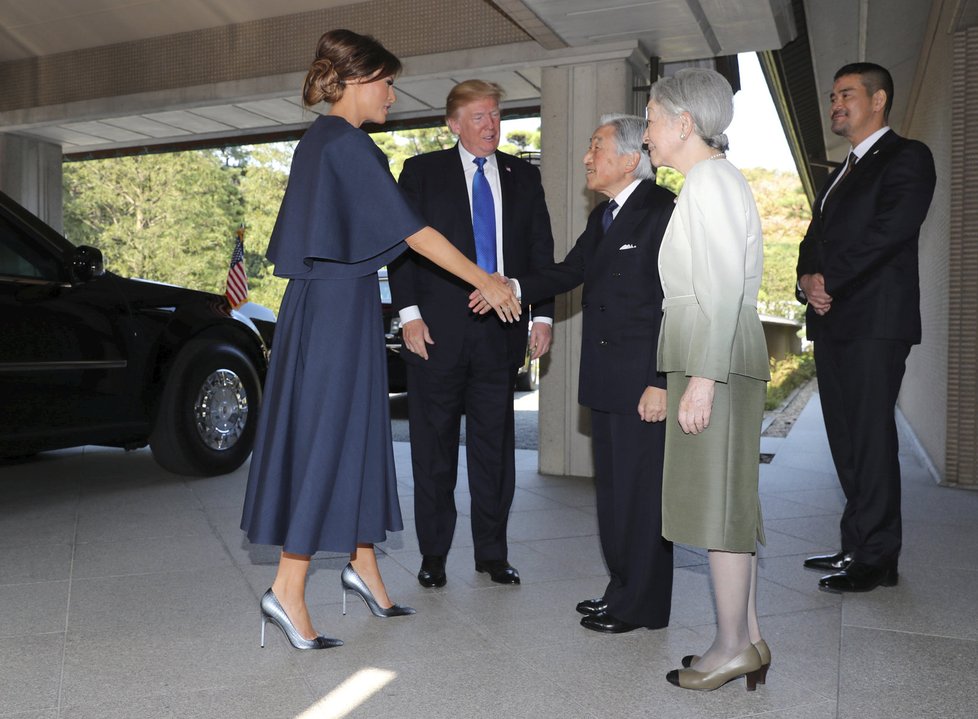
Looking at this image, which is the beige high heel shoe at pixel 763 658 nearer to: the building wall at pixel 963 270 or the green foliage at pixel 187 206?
the building wall at pixel 963 270

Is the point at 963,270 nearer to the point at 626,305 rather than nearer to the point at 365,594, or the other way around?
the point at 626,305

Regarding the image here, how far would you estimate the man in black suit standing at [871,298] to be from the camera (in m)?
3.72

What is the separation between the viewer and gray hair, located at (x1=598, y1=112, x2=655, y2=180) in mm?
3162

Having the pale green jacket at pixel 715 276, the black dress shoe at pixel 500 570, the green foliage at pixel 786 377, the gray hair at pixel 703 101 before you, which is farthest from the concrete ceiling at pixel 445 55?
the green foliage at pixel 786 377

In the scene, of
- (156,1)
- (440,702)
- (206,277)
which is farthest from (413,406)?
(206,277)

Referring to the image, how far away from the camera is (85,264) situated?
5.08 m

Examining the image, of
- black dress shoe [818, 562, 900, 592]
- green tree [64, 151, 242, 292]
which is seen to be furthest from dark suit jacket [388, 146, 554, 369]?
green tree [64, 151, 242, 292]

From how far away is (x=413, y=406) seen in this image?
3.82 meters

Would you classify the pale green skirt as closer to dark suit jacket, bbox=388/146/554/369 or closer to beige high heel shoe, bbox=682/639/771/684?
beige high heel shoe, bbox=682/639/771/684

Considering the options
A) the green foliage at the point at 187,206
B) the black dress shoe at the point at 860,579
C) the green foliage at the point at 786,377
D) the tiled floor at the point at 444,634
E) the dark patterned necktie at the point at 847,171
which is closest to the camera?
the tiled floor at the point at 444,634

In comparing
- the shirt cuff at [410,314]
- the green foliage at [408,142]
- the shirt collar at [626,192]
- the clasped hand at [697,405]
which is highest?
the green foliage at [408,142]

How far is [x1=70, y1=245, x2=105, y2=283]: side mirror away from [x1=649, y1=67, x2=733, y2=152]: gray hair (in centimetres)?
352

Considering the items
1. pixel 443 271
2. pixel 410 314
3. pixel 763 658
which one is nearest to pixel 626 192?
pixel 443 271

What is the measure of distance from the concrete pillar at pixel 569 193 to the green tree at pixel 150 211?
26.4m
